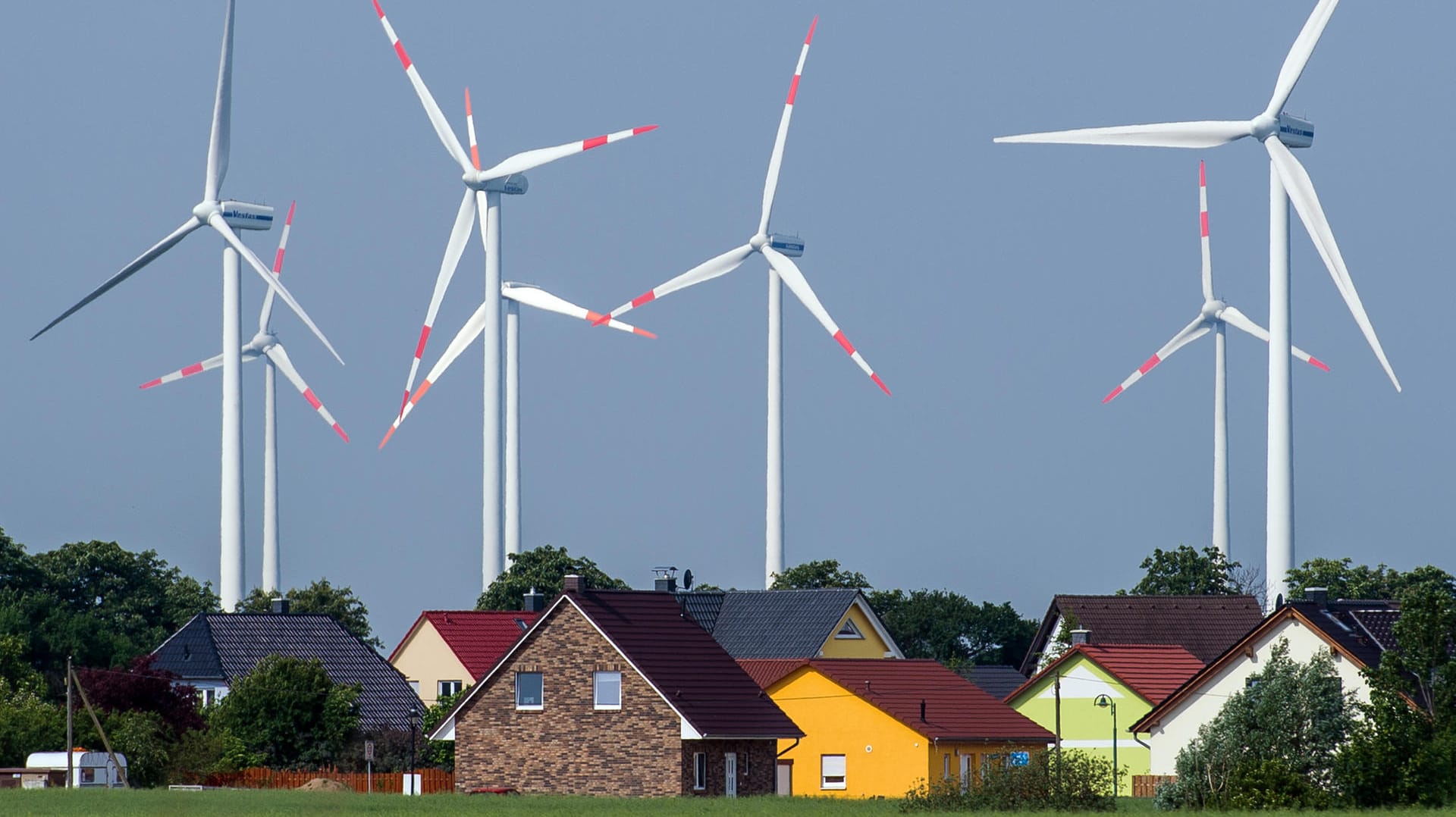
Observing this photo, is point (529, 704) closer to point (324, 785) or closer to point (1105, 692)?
point (324, 785)

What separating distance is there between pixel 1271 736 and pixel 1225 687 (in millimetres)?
9084

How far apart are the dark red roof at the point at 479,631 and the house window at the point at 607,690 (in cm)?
3765

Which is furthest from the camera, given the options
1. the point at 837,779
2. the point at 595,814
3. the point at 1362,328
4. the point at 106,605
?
the point at 106,605

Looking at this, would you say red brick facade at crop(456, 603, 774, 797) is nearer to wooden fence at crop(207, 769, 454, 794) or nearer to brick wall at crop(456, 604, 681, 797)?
brick wall at crop(456, 604, 681, 797)

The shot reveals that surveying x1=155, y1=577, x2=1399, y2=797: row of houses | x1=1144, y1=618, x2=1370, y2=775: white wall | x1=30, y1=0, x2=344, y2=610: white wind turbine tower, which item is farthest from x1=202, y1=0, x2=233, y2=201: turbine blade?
x1=1144, y1=618, x2=1370, y2=775: white wall

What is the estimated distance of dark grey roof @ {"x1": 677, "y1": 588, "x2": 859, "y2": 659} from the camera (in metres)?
108

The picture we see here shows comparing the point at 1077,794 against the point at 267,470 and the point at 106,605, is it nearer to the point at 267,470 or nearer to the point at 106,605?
the point at 106,605

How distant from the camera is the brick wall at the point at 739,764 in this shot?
77312 mm

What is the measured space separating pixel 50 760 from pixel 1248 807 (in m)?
43.1

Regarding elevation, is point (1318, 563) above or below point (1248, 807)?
above

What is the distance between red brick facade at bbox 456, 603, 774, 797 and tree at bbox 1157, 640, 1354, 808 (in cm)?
1526

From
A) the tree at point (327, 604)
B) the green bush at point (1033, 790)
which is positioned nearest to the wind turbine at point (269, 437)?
the tree at point (327, 604)

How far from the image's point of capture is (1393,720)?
210 feet

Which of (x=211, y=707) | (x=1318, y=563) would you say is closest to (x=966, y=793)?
(x=211, y=707)
